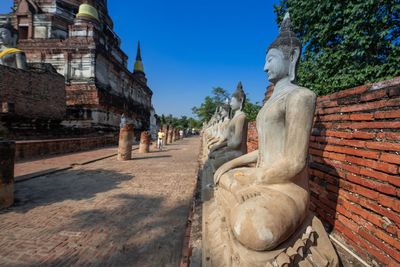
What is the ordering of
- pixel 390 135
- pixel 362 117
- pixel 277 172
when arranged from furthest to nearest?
1. pixel 362 117
2. pixel 390 135
3. pixel 277 172

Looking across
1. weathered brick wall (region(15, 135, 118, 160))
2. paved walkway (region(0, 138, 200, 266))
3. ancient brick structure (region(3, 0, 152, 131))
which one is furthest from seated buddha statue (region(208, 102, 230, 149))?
ancient brick structure (region(3, 0, 152, 131))

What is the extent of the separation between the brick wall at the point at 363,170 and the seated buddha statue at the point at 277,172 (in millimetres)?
653

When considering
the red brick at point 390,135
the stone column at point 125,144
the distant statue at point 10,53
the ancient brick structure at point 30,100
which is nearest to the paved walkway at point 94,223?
the red brick at point 390,135

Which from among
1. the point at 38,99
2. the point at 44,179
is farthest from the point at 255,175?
the point at 38,99

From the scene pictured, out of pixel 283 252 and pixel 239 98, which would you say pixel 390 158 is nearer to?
pixel 283 252

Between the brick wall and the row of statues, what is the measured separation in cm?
55

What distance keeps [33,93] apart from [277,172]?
1343cm

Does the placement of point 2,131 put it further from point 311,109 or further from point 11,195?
point 311,109

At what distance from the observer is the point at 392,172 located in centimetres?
198

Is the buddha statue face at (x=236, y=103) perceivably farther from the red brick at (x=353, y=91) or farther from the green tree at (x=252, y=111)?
the green tree at (x=252, y=111)

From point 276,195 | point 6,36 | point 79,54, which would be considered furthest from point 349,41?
point 79,54

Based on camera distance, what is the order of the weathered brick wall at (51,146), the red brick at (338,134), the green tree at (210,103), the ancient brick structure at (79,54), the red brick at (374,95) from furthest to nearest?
the green tree at (210,103) → the ancient brick structure at (79,54) → the weathered brick wall at (51,146) → the red brick at (338,134) → the red brick at (374,95)

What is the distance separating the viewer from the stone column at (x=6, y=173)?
387 cm

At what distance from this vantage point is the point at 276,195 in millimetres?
1772
